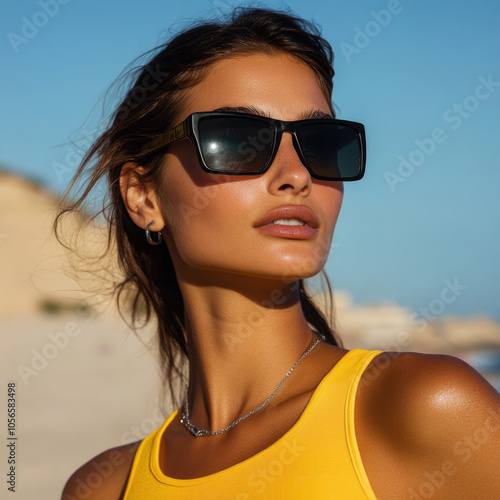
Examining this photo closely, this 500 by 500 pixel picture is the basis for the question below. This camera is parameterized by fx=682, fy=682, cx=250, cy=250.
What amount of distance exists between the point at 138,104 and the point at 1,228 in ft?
124

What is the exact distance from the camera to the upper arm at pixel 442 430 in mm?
1800

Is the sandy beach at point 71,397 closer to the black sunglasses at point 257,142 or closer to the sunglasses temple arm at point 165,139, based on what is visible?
the sunglasses temple arm at point 165,139

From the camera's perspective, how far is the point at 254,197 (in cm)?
233

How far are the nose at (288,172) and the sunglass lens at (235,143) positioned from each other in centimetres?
5

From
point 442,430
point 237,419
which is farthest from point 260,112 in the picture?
point 442,430

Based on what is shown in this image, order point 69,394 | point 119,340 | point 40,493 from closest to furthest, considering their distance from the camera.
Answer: point 40,493 → point 69,394 → point 119,340

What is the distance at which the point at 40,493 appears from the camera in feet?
29.0

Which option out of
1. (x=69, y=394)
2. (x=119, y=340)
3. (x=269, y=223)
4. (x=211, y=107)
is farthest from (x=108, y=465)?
(x=119, y=340)

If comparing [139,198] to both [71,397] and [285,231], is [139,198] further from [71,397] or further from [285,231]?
[71,397]

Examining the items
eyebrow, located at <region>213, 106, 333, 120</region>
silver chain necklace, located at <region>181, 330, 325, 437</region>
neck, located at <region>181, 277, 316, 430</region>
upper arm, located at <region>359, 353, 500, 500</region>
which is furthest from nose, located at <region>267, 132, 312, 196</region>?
upper arm, located at <region>359, 353, 500, 500</region>

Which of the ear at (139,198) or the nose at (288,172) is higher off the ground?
the nose at (288,172)

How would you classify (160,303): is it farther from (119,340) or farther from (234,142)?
(119,340)

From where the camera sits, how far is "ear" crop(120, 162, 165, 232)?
2750mm

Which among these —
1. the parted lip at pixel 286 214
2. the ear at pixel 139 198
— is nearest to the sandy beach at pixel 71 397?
the ear at pixel 139 198
